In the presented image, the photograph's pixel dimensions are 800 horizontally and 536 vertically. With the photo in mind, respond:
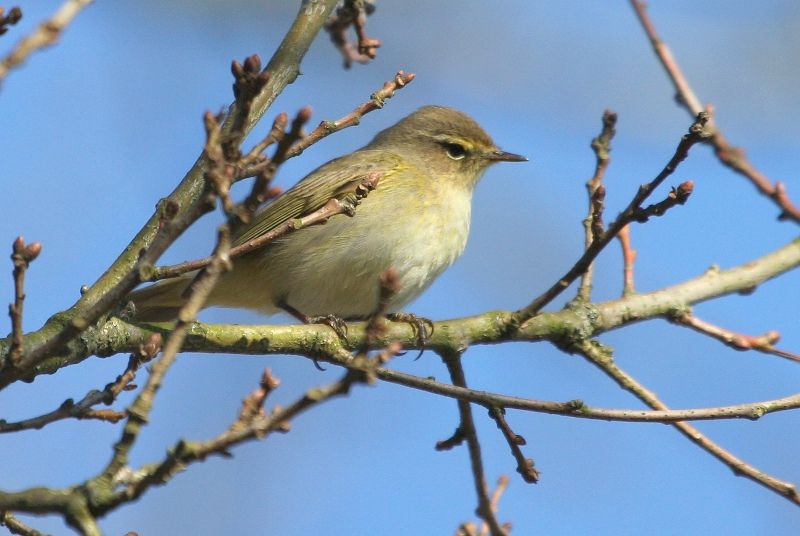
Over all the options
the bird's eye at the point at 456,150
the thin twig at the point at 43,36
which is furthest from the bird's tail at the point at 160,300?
the thin twig at the point at 43,36

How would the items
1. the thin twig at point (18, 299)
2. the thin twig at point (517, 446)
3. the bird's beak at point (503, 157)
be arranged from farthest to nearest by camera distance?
the bird's beak at point (503, 157) → the thin twig at point (517, 446) → the thin twig at point (18, 299)

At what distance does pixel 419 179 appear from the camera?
18.8ft

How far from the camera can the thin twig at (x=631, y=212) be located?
110 inches

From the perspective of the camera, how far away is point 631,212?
10.4ft

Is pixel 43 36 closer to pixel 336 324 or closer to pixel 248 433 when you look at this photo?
pixel 248 433

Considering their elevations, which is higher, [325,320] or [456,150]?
Result: [456,150]

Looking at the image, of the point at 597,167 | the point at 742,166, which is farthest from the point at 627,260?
the point at 742,166

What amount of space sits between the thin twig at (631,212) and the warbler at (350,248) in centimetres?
150

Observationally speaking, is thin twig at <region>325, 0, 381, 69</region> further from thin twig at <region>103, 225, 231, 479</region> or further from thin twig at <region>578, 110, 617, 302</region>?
thin twig at <region>103, 225, 231, 479</region>

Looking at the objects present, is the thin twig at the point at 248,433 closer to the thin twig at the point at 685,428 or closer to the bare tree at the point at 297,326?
the bare tree at the point at 297,326

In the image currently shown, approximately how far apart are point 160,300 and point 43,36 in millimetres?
3580

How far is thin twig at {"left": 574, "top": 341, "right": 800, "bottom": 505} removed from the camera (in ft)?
10.4

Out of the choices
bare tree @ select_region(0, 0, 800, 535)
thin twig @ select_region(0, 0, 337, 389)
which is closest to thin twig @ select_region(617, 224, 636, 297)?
bare tree @ select_region(0, 0, 800, 535)

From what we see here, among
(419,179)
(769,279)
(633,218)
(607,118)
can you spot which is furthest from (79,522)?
(419,179)
